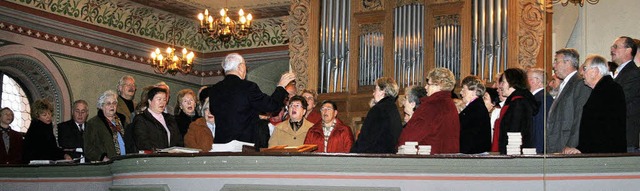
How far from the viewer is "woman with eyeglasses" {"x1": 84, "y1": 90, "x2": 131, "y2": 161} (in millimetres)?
8734

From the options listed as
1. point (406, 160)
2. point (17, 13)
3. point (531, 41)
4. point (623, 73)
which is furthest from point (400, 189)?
point (17, 13)

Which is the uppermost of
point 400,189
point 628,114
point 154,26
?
point 154,26

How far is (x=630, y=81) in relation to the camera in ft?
23.4

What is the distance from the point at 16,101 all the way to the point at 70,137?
16.4 ft

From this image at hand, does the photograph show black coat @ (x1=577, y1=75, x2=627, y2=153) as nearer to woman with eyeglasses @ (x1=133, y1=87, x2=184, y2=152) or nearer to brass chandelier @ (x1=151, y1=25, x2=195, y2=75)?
woman with eyeglasses @ (x1=133, y1=87, x2=184, y2=152)

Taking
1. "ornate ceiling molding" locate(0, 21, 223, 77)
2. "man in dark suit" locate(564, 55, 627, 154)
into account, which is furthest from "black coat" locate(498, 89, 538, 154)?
"ornate ceiling molding" locate(0, 21, 223, 77)

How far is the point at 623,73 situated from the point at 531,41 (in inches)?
154

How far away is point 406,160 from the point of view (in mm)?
6703

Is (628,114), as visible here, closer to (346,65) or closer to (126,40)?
(346,65)

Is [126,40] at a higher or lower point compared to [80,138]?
higher

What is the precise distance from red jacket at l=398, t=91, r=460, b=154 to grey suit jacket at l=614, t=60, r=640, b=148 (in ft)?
3.55

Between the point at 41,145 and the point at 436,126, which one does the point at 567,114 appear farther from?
the point at 41,145

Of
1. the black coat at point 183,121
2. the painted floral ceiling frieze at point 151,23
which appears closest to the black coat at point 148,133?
the black coat at point 183,121

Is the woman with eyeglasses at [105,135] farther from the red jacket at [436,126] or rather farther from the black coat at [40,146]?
the red jacket at [436,126]
